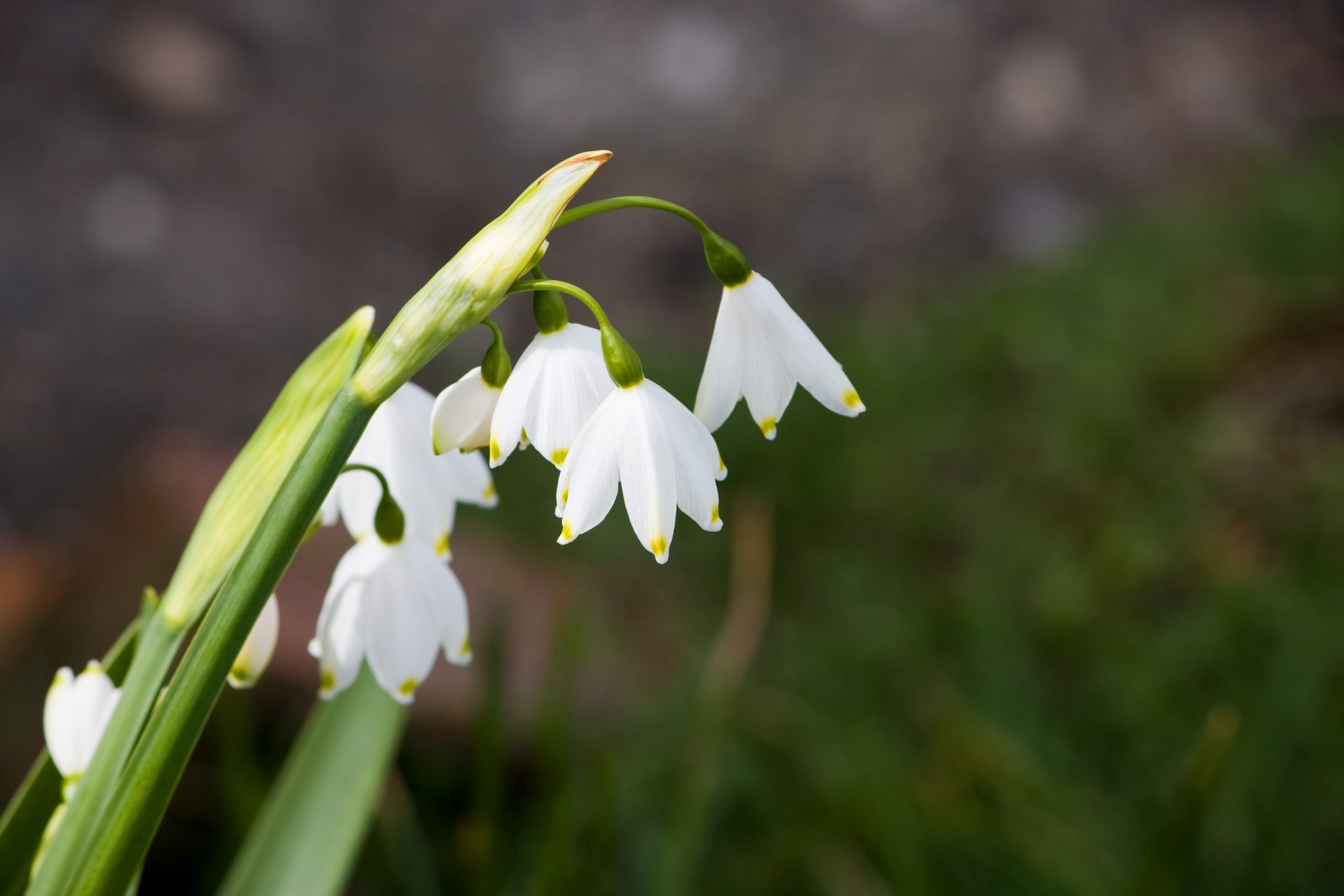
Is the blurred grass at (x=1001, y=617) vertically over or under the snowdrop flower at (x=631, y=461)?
over

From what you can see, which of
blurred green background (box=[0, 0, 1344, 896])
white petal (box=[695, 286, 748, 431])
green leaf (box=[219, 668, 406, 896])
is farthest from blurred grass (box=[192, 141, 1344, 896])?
white petal (box=[695, 286, 748, 431])

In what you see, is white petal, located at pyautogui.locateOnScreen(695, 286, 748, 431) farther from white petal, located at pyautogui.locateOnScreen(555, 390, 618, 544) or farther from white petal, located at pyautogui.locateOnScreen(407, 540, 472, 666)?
white petal, located at pyautogui.locateOnScreen(407, 540, 472, 666)

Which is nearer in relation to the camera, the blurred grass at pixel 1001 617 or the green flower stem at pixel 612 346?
the green flower stem at pixel 612 346

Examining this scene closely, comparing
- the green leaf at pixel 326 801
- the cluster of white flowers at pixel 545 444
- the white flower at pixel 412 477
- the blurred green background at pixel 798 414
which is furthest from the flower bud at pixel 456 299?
the blurred green background at pixel 798 414

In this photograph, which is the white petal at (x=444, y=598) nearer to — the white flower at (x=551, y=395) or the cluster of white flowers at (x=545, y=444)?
the cluster of white flowers at (x=545, y=444)

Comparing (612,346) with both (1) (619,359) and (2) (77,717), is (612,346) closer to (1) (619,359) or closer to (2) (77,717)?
(1) (619,359)

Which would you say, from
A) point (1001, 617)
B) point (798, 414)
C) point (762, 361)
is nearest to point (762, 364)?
point (762, 361)
